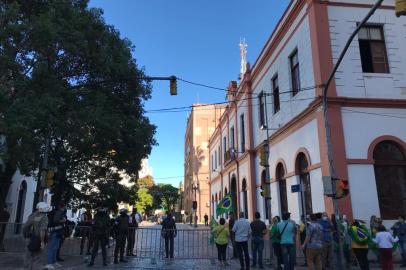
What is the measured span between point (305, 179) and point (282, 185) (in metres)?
2.87

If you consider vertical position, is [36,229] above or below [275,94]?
below

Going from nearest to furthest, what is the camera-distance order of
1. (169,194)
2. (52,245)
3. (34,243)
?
(34,243), (52,245), (169,194)

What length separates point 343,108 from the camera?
50.0 ft

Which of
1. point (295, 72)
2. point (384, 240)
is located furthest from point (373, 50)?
point (384, 240)

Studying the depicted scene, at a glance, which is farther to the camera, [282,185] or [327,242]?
[282,185]

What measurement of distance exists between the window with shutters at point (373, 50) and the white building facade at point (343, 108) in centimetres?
4

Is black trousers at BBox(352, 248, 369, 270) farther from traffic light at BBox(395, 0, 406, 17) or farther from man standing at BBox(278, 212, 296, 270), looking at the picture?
traffic light at BBox(395, 0, 406, 17)

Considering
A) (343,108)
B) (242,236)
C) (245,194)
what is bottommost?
(242,236)

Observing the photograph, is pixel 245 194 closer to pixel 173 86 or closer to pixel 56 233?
pixel 173 86

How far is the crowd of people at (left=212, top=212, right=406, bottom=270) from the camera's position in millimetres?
10242

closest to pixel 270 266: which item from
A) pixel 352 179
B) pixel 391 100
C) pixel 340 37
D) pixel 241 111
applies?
pixel 352 179

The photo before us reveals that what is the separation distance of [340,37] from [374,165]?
18.2 feet

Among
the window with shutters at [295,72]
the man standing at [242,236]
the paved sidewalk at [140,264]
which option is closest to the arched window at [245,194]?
the window with shutters at [295,72]

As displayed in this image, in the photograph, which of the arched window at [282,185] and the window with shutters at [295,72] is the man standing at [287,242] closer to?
the arched window at [282,185]
